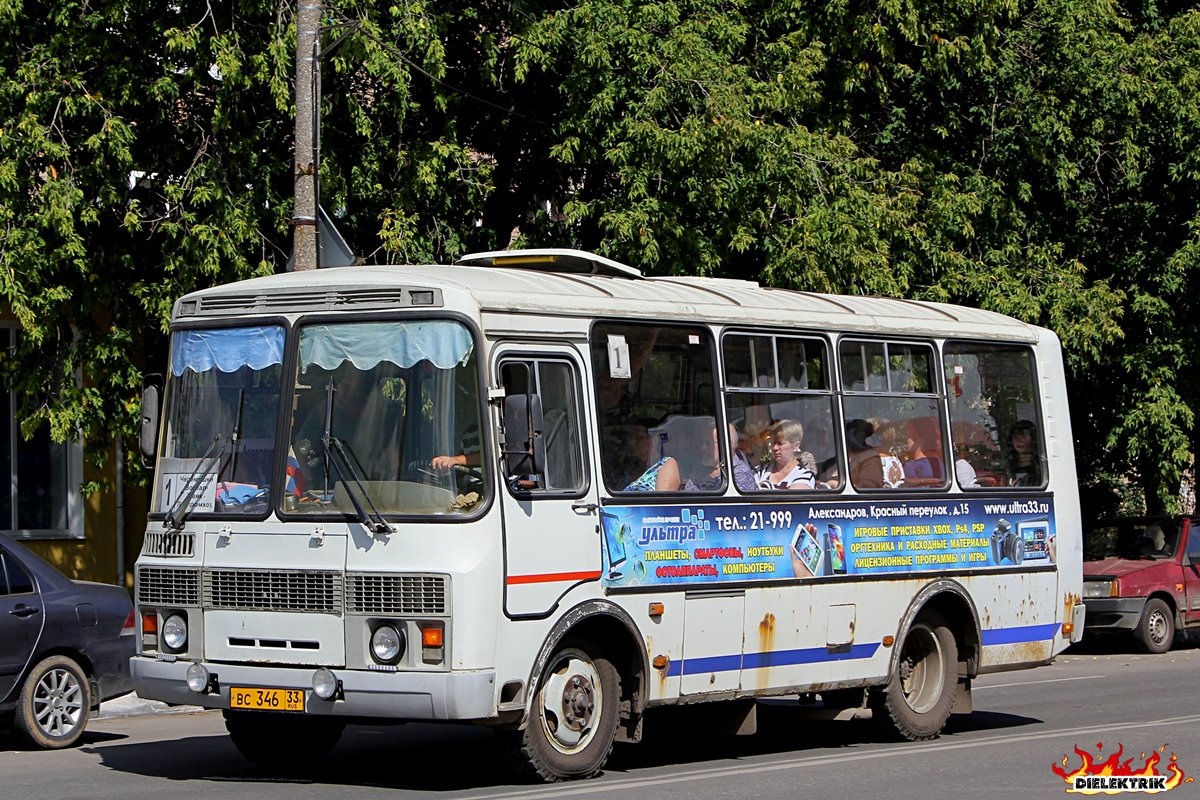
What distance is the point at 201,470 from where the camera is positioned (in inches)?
409

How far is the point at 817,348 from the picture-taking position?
40.5 ft

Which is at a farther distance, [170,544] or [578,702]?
[170,544]

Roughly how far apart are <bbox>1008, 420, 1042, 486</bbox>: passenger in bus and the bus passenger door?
466 centimetres

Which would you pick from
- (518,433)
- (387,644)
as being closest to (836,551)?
(518,433)

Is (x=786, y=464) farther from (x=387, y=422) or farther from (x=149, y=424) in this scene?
(x=149, y=424)

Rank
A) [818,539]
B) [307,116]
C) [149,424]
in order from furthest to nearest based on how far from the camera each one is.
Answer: [307,116]
[818,539]
[149,424]

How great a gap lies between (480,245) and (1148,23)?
1115cm

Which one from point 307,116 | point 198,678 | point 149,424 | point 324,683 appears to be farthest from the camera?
point 307,116

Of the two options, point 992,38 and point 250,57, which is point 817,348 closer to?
point 250,57

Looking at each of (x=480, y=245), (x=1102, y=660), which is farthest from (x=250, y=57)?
(x=1102, y=660)

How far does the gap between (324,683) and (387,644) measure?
421 mm

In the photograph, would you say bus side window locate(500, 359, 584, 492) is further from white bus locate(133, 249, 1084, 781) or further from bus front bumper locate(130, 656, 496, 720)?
bus front bumper locate(130, 656, 496, 720)

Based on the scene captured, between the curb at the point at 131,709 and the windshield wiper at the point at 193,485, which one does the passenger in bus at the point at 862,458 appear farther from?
the curb at the point at 131,709

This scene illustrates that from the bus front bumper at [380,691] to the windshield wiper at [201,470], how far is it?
0.90 metres
